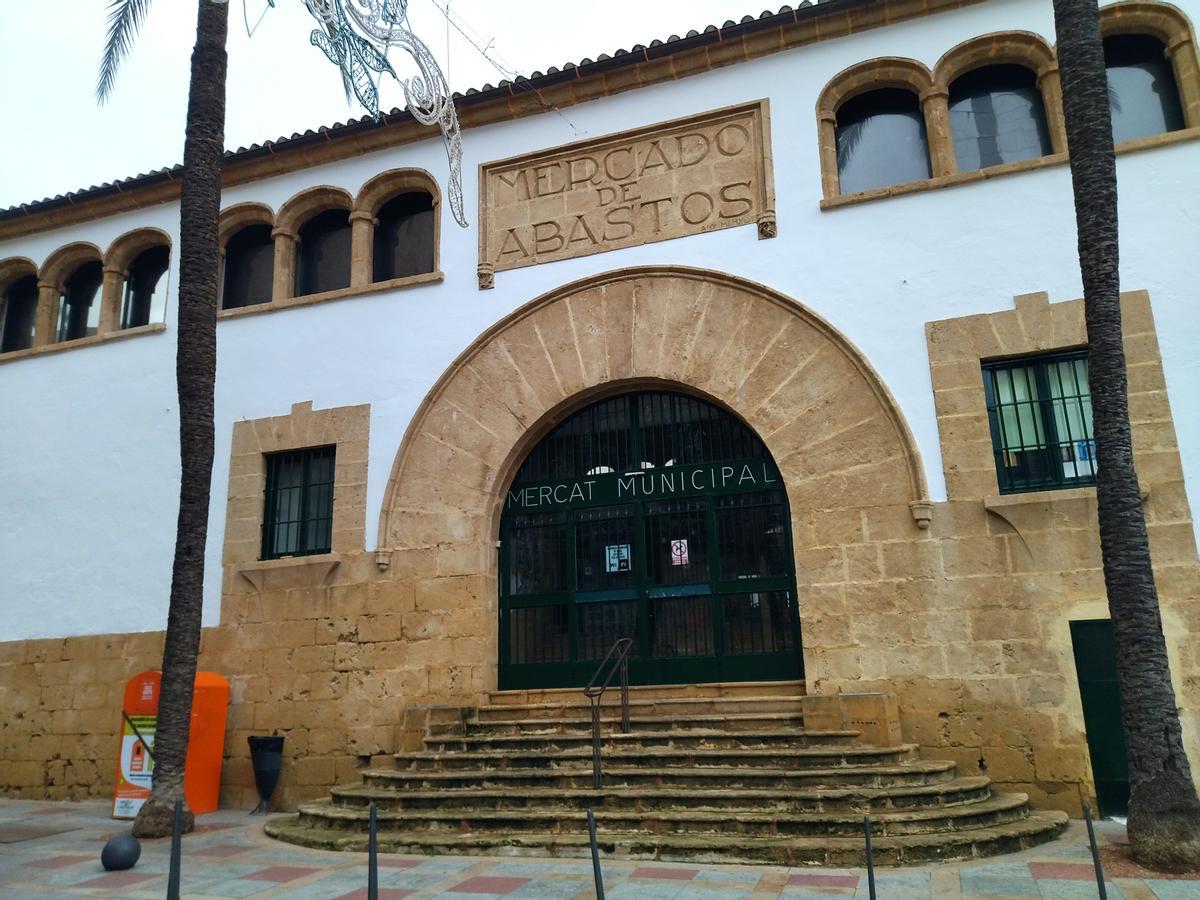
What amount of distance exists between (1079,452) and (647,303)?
4703 millimetres

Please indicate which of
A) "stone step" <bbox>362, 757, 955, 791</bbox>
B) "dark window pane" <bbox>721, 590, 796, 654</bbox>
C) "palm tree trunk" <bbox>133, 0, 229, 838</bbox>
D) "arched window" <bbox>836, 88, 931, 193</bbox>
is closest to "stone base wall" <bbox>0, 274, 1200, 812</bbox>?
"dark window pane" <bbox>721, 590, 796, 654</bbox>

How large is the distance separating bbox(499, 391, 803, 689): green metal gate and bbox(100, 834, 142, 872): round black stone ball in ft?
14.1

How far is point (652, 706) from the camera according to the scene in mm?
9625

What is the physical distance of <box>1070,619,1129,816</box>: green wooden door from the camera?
8.20 metres

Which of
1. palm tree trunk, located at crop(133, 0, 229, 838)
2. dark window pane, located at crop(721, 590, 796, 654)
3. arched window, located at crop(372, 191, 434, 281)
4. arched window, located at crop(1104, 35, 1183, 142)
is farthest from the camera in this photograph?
arched window, located at crop(372, 191, 434, 281)

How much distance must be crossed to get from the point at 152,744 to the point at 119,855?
3.01 m

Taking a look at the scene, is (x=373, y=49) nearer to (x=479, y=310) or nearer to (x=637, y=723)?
(x=479, y=310)

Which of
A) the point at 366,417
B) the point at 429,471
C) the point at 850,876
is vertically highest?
the point at 366,417

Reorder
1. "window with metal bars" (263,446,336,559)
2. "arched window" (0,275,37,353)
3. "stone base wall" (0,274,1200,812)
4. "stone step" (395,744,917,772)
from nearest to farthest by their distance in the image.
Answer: "stone step" (395,744,917,772), "stone base wall" (0,274,1200,812), "window with metal bars" (263,446,336,559), "arched window" (0,275,37,353)

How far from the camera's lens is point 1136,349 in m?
8.83

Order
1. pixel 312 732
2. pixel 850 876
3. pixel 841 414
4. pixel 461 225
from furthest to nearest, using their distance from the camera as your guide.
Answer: pixel 461 225 < pixel 312 732 < pixel 841 414 < pixel 850 876

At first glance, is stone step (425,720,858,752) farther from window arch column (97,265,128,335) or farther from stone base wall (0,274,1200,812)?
window arch column (97,265,128,335)

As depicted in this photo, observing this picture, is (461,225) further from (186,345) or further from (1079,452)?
(1079,452)

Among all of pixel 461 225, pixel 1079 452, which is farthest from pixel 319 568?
pixel 1079 452
